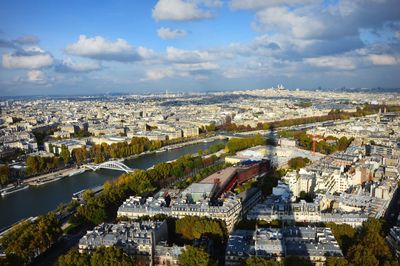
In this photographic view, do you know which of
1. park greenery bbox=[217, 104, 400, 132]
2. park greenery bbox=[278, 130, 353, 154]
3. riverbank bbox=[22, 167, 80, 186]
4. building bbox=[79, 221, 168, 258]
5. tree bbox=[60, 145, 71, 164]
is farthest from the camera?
park greenery bbox=[217, 104, 400, 132]

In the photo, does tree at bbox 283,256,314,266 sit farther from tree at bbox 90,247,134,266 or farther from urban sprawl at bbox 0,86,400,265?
tree at bbox 90,247,134,266

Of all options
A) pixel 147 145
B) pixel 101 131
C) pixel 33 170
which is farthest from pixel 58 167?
pixel 101 131

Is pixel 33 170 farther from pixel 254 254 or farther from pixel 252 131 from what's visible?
pixel 252 131

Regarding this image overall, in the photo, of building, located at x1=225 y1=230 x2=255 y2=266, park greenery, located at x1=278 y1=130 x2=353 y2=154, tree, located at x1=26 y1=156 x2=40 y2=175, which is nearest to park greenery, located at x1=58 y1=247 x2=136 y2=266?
building, located at x1=225 y1=230 x2=255 y2=266

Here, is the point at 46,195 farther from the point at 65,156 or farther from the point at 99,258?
the point at 99,258

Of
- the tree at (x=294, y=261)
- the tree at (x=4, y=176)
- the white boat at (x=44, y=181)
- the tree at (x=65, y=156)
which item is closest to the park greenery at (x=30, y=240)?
the tree at (x=294, y=261)

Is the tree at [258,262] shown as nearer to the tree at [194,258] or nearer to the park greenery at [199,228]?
the tree at [194,258]

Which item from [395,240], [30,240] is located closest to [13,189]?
[30,240]
